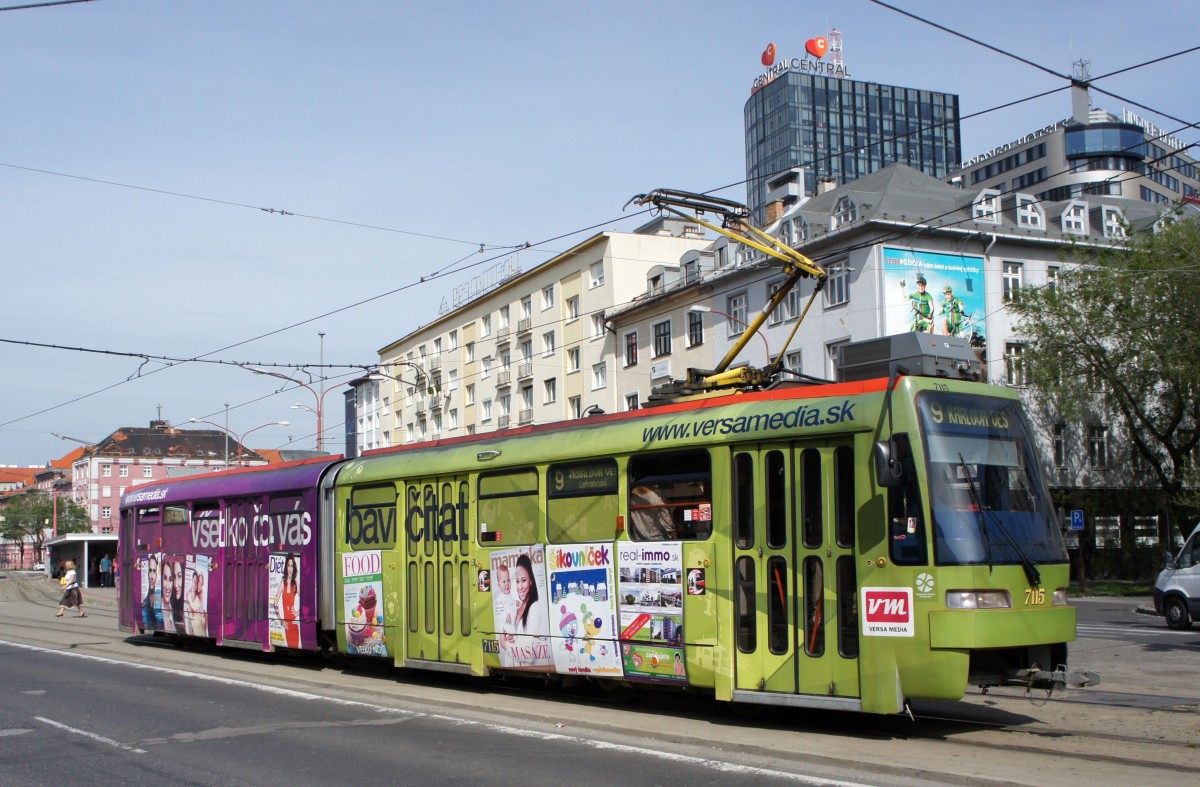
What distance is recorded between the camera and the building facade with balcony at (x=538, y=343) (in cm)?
5456

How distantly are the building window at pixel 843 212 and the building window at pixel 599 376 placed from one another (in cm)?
1483

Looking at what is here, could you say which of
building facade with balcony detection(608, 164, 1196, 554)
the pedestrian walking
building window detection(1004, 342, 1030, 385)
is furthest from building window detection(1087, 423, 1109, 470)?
the pedestrian walking

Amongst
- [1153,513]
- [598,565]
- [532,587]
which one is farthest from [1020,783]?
[1153,513]

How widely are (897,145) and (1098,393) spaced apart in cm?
10313

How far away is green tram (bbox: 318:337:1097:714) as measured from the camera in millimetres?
9523

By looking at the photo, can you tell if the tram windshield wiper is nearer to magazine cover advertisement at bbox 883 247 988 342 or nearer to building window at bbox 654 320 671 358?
magazine cover advertisement at bbox 883 247 988 342

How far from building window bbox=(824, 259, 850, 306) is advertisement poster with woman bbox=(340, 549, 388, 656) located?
92.2ft

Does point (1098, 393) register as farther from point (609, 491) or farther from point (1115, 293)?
point (609, 491)

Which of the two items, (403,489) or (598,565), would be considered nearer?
(598,565)

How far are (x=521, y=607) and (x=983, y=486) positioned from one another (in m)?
5.41

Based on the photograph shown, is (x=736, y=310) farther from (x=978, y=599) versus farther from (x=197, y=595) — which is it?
(x=978, y=599)

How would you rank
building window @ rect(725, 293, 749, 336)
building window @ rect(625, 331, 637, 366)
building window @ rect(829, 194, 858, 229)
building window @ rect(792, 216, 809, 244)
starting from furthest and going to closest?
building window @ rect(625, 331, 637, 366)
building window @ rect(725, 293, 749, 336)
building window @ rect(792, 216, 809, 244)
building window @ rect(829, 194, 858, 229)

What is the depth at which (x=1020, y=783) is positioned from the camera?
7.59m

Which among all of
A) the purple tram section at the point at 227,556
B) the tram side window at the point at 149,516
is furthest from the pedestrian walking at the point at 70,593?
the tram side window at the point at 149,516
